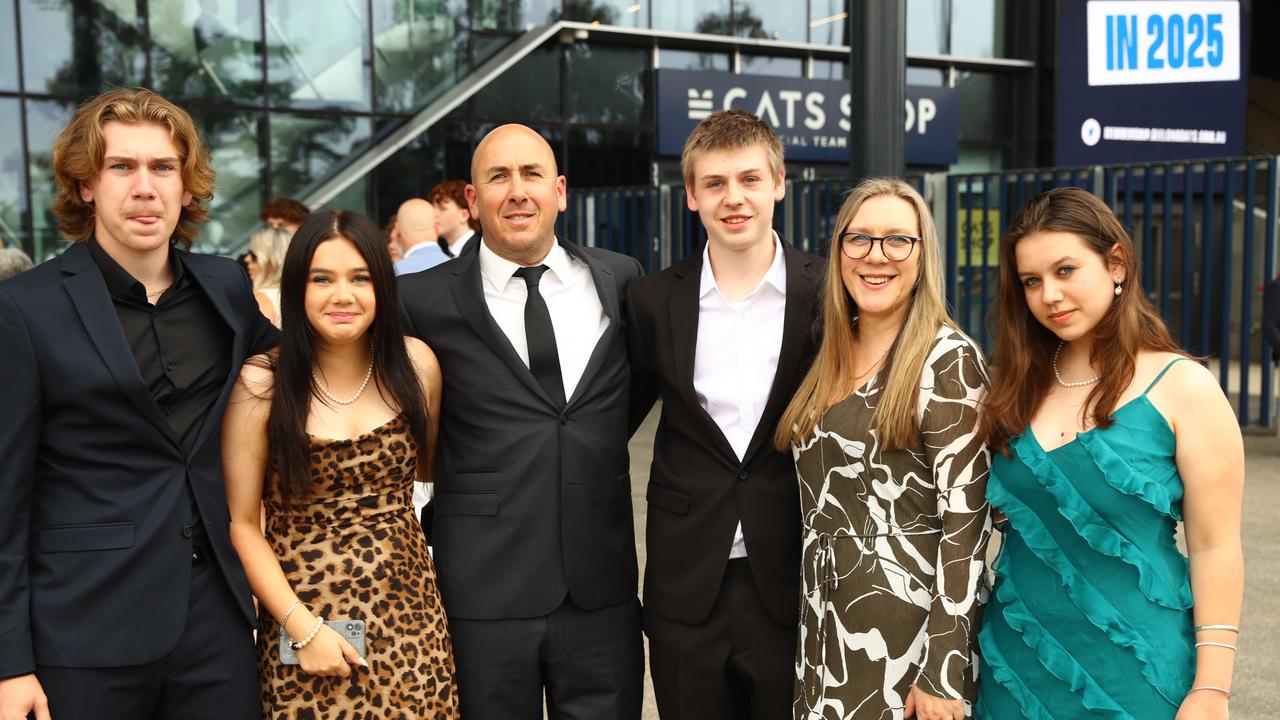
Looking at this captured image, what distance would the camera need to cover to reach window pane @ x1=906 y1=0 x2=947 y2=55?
16594 millimetres

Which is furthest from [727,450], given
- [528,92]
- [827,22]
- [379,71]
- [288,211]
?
[827,22]

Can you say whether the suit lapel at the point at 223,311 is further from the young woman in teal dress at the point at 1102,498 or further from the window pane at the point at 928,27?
the window pane at the point at 928,27

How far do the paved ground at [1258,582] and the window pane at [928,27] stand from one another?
30.0 ft

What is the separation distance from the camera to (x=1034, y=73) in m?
17.5

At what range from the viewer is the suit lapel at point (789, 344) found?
9.22 ft

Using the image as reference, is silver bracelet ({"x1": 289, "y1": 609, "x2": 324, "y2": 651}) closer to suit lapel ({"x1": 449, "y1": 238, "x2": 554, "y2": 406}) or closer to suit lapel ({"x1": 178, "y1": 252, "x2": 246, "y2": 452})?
suit lapel ({"x1": 178, "y1": 252, "x2": 246, "y2": 452})

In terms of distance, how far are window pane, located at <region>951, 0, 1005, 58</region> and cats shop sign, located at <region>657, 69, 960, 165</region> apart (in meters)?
1.19

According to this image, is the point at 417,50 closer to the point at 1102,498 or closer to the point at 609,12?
the point at 609,12

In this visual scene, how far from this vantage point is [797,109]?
15477 mm

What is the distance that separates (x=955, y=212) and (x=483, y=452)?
29.5 feet

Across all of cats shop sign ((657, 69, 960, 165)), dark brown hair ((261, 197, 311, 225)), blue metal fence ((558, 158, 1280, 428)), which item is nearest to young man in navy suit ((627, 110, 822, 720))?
dark brown hair ((261, 197, 311, 225))

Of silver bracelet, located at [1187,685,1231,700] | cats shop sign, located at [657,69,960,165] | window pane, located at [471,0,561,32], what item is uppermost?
window pane, located at [471,0,561,32]

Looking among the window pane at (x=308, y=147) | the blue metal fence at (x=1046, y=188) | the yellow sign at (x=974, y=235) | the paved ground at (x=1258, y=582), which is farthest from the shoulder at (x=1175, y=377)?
the window pane at (x=308, y=147)

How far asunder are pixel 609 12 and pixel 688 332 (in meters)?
12.9
